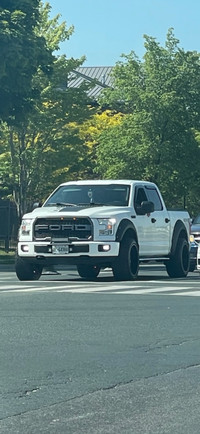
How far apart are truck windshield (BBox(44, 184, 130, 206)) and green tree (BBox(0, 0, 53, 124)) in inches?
434

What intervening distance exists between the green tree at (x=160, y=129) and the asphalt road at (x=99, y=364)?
27996 millimetres

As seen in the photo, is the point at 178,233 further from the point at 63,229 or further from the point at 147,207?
the point at 63,229

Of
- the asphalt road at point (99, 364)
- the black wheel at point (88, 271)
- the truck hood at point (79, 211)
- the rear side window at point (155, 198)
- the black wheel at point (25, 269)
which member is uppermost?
the rear side window at point (155, 198)

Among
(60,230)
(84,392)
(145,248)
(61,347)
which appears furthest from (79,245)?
(84,392)

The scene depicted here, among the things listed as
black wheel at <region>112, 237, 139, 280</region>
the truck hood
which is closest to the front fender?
the truck hood

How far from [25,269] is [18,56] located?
41.3ft

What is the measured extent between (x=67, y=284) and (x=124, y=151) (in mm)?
25157

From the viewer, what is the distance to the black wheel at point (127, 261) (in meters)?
19.8

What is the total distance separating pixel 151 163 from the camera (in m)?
44.6

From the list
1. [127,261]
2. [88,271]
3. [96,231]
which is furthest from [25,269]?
[88,271]

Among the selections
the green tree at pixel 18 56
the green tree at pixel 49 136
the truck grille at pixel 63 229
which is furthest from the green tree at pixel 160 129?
the truck grille at pixel 63 229

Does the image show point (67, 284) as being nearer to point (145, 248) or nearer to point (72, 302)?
point (145, 248)

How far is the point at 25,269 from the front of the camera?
20672 mm

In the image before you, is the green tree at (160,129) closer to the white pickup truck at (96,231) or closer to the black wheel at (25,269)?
the white pickup truck at (96,231)
